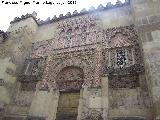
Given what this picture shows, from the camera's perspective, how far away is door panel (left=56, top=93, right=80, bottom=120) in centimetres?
772

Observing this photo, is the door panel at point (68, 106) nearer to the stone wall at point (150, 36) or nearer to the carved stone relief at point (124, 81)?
the carved stone relief at point (124, 81)

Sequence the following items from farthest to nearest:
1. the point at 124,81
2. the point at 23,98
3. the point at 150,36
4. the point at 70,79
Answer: the point at 23,98 < the point at 70,79 < the point at 124,81 < the point at 150,36

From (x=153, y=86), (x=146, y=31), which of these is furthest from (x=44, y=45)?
(x=153, y=86)

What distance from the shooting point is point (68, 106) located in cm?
800

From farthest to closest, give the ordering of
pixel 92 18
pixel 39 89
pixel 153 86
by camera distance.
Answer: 1. pixel 92 18
2. pixel 39 89
3. pixel 153 86

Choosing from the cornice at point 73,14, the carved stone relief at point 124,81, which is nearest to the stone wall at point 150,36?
the carved stone relief at point 124,81

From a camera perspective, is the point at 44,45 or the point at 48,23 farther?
the point at 48,23

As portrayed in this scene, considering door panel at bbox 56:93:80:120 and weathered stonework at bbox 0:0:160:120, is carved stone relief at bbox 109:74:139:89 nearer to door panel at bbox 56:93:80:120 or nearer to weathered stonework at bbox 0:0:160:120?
weathered stonework at bbox 0:0:160:120

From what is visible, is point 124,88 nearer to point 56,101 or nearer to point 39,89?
point 56,101

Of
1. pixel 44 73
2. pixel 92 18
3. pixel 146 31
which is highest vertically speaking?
pixel 92 18

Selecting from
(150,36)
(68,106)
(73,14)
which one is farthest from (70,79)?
(73,14)

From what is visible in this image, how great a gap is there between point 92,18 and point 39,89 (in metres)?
4.52

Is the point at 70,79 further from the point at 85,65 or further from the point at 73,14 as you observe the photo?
the point at 73,14

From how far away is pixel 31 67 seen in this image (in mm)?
10148
